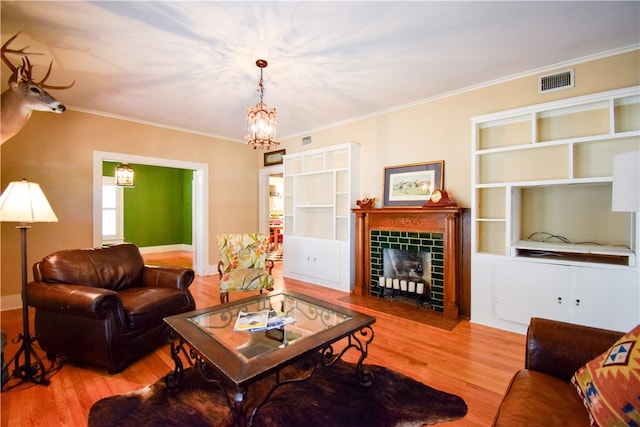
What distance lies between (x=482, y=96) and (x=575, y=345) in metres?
2.82

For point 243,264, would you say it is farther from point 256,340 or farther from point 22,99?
point 22,99

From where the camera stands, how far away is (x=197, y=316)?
204cm

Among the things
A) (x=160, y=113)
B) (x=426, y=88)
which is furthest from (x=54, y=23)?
(x=426, y=88)

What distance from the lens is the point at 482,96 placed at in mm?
3297

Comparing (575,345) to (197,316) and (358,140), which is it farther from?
(358,140)

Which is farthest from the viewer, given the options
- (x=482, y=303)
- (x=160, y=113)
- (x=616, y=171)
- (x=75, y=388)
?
(x=160, y=113)

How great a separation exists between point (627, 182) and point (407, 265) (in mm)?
2564

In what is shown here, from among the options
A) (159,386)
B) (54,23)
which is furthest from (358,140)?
(159,386)

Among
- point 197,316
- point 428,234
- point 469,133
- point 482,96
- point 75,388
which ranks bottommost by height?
point 75,388

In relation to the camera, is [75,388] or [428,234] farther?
[428,234]

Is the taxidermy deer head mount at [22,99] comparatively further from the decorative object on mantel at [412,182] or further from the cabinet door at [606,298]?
the cabinet door at [606,298]

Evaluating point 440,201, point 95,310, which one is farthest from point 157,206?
point 440,201

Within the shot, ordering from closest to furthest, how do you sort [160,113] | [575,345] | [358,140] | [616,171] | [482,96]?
[575,345], [616,171], [482,96], [160,113], [358,140]

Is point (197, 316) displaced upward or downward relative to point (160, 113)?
downward
